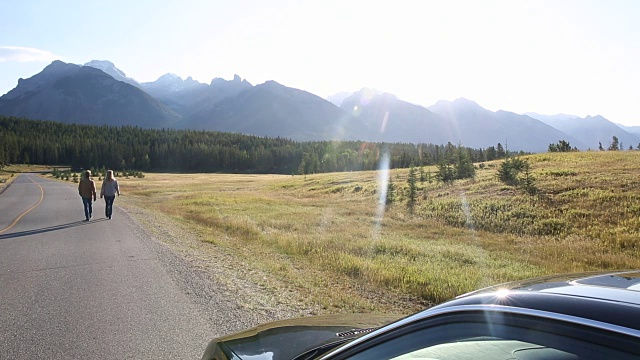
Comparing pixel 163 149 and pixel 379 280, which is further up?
pixel 163 149

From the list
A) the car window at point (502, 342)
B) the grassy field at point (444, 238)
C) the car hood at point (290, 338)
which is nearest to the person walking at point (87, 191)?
the grassy field at point (444, 238)

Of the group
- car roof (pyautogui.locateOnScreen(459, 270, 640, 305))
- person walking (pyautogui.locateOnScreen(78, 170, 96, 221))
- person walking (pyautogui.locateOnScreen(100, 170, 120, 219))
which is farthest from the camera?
person walking (pyautogui.locateOnScreen(100, 170, 120, 219))

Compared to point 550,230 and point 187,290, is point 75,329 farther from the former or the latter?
point 550,230

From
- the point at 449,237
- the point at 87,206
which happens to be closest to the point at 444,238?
the point at 449,237

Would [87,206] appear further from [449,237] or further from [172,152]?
[172,152]

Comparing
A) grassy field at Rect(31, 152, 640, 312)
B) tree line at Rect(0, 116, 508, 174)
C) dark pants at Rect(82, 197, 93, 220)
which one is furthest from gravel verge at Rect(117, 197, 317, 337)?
tree line at Rect(0, 116, 508, 174)

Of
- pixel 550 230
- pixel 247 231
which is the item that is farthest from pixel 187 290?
pixel 550 230

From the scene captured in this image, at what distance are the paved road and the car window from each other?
336cm

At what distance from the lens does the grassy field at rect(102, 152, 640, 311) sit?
852cm

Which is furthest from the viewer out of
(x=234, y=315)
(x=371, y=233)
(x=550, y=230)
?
(x=550, y=230)

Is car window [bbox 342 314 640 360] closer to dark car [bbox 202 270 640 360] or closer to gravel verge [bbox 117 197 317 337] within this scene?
dark car [bbox 202 270 640 360]

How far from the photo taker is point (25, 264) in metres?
8.92

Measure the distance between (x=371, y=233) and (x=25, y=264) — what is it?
11382mm

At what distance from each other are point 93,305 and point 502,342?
20.1ft
